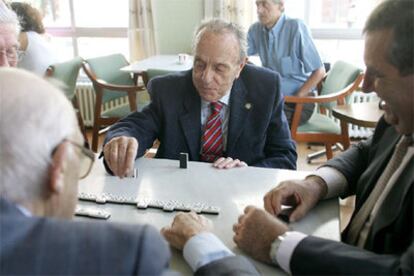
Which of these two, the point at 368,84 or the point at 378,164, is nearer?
the point at 368,84

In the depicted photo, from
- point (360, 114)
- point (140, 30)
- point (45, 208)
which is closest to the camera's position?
point (45, 208)

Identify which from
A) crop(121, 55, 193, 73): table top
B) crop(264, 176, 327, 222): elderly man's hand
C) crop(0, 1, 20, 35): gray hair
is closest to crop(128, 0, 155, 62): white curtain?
crop(121, 55, 193, 73): table top

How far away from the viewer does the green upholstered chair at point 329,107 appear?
313 centimetres

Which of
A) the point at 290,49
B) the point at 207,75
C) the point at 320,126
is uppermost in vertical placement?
the point at 207,75

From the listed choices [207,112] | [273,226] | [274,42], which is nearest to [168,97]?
[207,112]

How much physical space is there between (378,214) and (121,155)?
0.85 meters

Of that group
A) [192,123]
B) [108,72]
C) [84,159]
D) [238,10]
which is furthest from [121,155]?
[238,10]

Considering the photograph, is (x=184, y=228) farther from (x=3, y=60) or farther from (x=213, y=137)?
(x=3, y=60)

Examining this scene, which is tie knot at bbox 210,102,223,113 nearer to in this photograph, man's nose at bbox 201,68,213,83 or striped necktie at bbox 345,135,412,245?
man's nose at bbox 201,68,213,83

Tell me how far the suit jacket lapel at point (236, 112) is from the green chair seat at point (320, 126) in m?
1.42

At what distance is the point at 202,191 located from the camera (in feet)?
4.43

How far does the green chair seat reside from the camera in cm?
321

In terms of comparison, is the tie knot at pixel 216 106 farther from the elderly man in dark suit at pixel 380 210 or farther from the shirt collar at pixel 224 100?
the elderly man in dark suit at pixel 380 210

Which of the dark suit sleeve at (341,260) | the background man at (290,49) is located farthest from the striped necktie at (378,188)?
the background man at (290,49)
